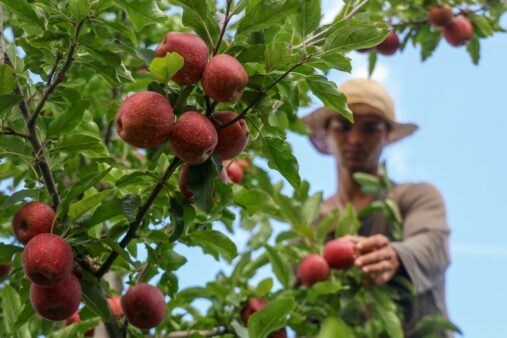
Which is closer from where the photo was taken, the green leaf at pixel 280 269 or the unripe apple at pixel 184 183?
the unripe apple at pixel 184 183

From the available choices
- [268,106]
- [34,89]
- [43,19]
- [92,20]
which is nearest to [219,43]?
[268,106]

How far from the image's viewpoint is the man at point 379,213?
2.48m

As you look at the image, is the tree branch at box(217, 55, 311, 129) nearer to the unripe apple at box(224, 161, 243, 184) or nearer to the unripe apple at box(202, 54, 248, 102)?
the unripe apple at box(202, 54, 248, 102)

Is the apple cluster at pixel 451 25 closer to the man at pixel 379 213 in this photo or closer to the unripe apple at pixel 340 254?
the man at pixel 379 213

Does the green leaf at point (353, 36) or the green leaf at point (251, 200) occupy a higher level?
the green leaf at point (353, 36)

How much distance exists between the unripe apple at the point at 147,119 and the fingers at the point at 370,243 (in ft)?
4.65

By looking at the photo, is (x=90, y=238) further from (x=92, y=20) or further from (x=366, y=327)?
(x=366, y=327)

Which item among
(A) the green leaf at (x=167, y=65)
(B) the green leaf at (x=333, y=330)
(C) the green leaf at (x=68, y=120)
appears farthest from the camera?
(C) the green leaf at (x=68, y=120)

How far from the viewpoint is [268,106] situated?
1.21m

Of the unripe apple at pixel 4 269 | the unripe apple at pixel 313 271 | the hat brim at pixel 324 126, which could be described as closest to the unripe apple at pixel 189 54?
the unripe apple at pixel 4 269

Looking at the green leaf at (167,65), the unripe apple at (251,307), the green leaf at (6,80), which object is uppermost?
the green leaf at (6,80)

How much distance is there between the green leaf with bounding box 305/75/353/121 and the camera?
121 cm

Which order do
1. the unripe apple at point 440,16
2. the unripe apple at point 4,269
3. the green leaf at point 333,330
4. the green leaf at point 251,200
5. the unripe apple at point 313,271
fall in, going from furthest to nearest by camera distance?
the unripe apple at point 440,16, the unripe apple at point 313,271, the unripe apple at point 4,269, the green leaf at point 251,200, the green leaf at point 333,330

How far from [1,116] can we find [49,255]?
1.06 feet
